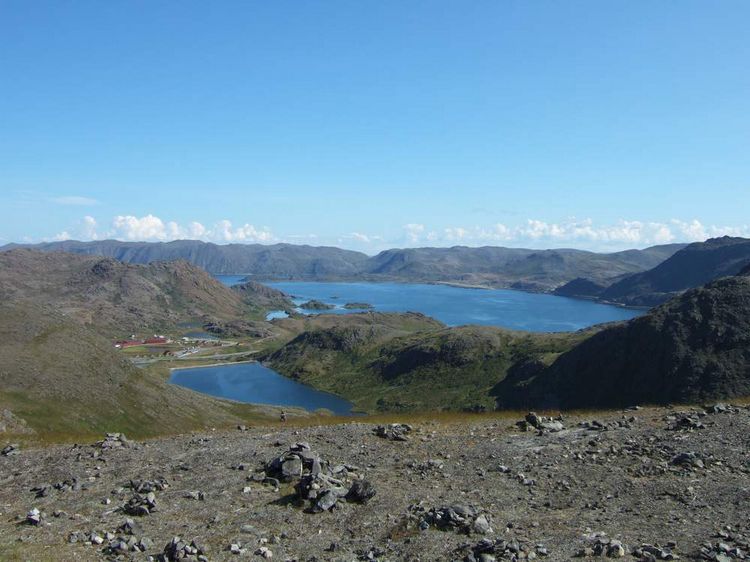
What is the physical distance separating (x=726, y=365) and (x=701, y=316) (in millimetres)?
14023

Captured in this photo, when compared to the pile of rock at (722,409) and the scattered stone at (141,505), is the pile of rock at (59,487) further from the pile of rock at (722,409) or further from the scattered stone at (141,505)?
the pile of rock at (722,409)

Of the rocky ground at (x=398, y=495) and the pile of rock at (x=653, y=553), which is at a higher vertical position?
the pile of rock at (x=653, y=553)

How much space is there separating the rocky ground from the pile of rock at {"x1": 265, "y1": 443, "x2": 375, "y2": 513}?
0.06 meters

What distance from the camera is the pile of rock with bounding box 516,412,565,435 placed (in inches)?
1066

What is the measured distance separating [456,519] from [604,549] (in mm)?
4227

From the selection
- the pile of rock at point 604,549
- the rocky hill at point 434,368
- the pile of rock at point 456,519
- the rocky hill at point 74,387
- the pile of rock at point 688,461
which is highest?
the pile of rock at point 688,461

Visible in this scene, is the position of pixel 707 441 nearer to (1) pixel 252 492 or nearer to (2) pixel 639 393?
(1) pixel 252 492

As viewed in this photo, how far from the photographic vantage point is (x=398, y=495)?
63.6 feet

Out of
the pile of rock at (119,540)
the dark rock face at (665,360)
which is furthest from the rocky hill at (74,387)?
the dark rock face at (665,360)

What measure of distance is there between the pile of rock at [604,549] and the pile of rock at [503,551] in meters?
1.04

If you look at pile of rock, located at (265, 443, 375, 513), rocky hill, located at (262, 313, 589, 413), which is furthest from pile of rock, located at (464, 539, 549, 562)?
rocky hill, located at (262, 313, 589, 413)

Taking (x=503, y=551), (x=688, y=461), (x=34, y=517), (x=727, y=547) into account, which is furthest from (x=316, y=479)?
(x=688, y=461)

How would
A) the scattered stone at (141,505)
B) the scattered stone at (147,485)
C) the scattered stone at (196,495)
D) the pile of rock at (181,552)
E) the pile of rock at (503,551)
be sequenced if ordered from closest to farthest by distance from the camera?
1. the pile of rock at (503,551)
2. the pile of rock at (181,552)
3. the scattered stone at (141,505)
4. the scattered stone at (196,495)
5. the scattered stone at (147,485)

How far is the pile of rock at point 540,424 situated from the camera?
1066 inches
